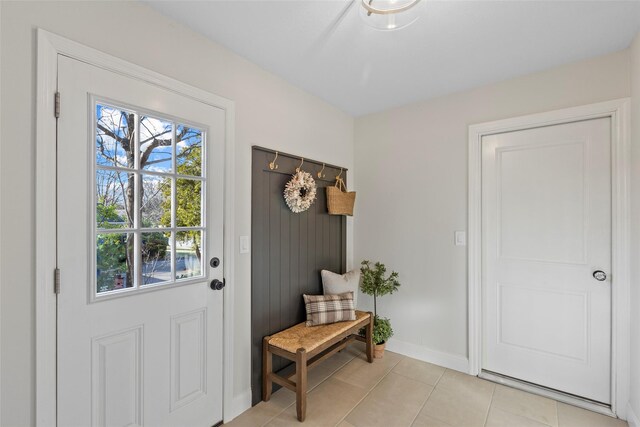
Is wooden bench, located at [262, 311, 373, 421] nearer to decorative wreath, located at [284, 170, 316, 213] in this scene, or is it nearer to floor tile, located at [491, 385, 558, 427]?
decorative wreath, located at [284, 170, 316, 213]

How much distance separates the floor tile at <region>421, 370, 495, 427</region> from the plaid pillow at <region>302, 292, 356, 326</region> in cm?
81

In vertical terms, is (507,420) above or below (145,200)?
below

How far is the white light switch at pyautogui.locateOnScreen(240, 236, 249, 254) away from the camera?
2.01 meters

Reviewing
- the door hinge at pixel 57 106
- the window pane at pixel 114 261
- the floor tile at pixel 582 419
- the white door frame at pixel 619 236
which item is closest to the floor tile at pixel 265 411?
the window pane at pixel 114 261

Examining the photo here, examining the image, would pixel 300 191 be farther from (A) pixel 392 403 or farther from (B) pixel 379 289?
(A) pixel 392 403

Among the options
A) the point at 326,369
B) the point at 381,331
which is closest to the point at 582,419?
the point at 381,331

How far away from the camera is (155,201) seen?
1.59 metres

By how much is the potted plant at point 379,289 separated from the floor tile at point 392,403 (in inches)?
13.0

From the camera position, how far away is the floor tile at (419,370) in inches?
95.0

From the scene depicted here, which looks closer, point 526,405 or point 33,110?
point 33,110

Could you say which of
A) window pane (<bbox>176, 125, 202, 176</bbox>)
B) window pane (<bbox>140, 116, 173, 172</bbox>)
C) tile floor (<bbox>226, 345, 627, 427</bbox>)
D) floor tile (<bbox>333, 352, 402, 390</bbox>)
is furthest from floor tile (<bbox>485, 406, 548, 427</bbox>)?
window pane (<bbox>140, 116, 173, 172</bbox>)

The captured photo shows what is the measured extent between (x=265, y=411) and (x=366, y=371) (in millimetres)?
911

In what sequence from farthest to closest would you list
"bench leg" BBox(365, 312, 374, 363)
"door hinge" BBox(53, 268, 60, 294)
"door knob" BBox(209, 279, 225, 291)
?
"bench leg" BBox(365, 312, 374, 363) → "door knob" BBox(209, 279, 225, 291) → "door hinge" BBox(53, 268, 60, 294)

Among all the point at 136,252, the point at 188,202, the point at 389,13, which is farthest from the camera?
the point at 188,202
